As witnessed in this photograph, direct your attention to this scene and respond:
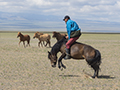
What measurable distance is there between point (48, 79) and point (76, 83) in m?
1.23

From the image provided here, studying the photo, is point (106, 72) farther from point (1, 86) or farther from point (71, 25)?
point (1, 86)

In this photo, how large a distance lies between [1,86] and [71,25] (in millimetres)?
3600

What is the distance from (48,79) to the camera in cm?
892

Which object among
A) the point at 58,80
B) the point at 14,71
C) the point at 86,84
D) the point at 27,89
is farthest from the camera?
the point at 14,71

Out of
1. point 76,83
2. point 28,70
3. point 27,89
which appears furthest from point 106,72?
point 27,89

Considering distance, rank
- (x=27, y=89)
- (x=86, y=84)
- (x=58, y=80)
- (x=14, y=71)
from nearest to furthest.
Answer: (x=27, y=89) < (x=86, y=84) < (x=58, y=80) < (x=14, y=71)

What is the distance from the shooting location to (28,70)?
1082cm

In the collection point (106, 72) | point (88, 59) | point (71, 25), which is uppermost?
point (71, 25)

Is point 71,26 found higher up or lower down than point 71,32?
higher up

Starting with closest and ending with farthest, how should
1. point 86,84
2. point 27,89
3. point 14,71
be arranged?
1. point 27,89
2. point 86,84
3. point 14,71

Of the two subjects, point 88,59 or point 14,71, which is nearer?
point 88,59

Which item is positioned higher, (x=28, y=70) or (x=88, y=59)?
(x=88, y=59)

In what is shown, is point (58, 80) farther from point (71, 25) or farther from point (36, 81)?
point (71, 25)

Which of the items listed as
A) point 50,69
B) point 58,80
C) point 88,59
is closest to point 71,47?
point 88,59
